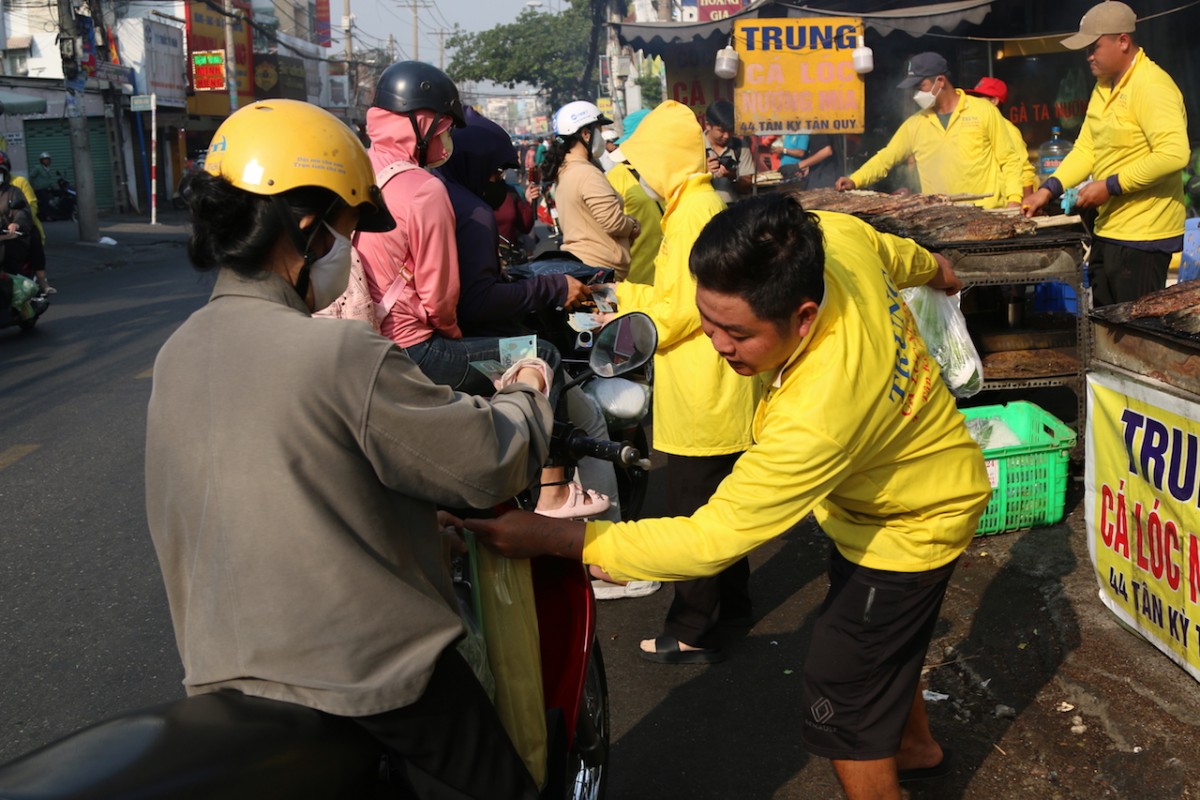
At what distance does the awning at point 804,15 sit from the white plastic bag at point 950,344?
725 centimetres

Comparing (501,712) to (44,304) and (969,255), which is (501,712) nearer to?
(969,255)

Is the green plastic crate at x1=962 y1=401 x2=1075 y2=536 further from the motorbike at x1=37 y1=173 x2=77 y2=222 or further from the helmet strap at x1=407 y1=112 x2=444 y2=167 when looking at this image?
the motorbike at x1=37 y1=173 x2=77 y2=222

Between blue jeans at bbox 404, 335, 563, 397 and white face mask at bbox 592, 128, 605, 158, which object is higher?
white face mask at bbox 592, 128, 605, 158

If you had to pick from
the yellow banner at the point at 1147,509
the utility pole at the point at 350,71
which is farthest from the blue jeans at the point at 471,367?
the utility pole at the point at 350,71

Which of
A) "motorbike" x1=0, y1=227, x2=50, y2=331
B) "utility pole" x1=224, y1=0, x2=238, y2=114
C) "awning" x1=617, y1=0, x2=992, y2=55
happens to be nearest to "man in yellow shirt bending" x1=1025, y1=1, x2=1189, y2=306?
"awning" x1=617, y1=0, x2=992, y2=55

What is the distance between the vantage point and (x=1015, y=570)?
475 centimetres

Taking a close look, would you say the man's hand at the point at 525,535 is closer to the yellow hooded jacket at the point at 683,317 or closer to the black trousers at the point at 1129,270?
the yellow hooded jacket at the point at 683,317

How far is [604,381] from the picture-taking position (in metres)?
3.05

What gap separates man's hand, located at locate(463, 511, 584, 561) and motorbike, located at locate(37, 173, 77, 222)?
2933cm

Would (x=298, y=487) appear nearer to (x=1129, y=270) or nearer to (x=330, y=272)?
(x=330, y=272)

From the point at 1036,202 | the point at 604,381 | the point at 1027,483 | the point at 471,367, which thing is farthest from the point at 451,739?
the point at 1036,202

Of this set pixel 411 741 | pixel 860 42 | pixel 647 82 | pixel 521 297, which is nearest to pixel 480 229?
pixel 521 297

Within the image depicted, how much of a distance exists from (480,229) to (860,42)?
26.6 ft

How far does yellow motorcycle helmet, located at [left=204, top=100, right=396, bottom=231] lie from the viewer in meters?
1.93
